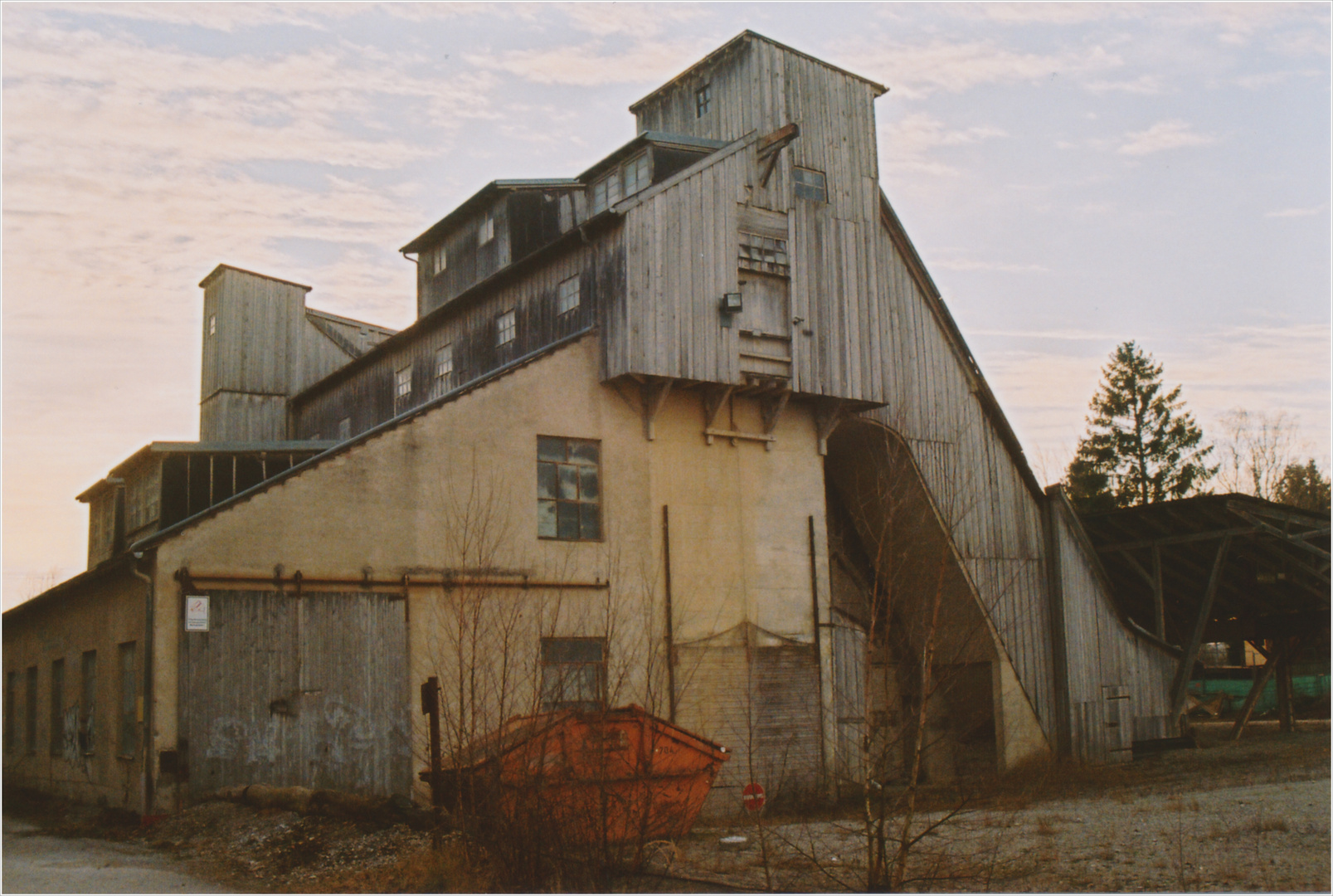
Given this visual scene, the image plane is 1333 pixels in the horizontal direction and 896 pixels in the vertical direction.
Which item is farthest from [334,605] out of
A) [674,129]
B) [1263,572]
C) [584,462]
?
[1263,572]

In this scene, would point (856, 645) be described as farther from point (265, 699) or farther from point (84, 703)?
point (84, 703)

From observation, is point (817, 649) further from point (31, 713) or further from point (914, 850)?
point (31, 713)

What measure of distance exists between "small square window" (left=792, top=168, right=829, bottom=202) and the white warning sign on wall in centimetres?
1342

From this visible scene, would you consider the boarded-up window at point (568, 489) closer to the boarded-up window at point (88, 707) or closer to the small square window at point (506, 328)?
the small square window at point (506, 328)

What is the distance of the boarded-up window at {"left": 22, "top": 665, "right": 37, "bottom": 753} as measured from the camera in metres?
23.8

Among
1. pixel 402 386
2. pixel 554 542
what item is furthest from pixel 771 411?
pixel 402 386

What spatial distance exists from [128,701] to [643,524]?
8.67 m

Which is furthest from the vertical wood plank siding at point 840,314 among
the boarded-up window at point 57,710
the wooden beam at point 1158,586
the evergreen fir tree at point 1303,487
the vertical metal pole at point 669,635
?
the evergreen fir tree at point 1303,487

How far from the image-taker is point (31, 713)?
79.7 feet

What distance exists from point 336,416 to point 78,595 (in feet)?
37.9

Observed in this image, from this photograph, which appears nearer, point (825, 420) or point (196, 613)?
point (196, 613)

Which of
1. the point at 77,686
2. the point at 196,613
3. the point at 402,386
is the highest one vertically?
the point at 402,386

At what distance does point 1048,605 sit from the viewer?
26.5m

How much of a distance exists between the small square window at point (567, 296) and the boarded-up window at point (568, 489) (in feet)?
10.0
